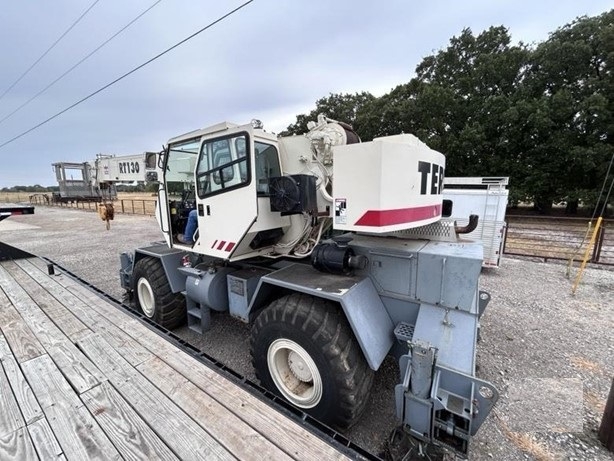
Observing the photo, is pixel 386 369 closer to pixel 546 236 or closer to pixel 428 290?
pixel 428 290

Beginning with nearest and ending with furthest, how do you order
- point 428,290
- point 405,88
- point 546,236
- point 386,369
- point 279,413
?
point 279,413
point 428,290
point 386,369
point 546,236
point 405,88

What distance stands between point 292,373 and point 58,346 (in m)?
2.28

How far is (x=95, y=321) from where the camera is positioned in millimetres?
3127

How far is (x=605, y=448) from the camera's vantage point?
2145 millimetres

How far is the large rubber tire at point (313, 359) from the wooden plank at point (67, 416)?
4.17 feet

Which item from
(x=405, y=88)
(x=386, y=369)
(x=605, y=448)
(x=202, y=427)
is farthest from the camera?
(x=405, y=88)

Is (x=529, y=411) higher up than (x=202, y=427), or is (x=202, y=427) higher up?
(x=202, y=427)

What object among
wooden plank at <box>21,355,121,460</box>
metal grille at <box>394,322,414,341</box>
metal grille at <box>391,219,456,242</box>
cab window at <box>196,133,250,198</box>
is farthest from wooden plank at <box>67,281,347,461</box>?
metal grille at <box>391,219,456,242</box>

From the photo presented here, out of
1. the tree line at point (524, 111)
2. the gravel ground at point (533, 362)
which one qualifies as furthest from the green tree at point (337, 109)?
the gravel ground at point (533, 362)

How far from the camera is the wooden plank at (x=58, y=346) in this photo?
2.21 metres

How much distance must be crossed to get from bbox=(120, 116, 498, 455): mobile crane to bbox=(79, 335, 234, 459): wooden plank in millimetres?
893

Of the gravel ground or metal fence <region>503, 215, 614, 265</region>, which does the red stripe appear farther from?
metal fence <region>503, 215, 614, 265</region>

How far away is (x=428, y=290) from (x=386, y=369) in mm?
1356

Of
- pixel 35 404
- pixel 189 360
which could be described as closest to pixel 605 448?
pixel 189 360
